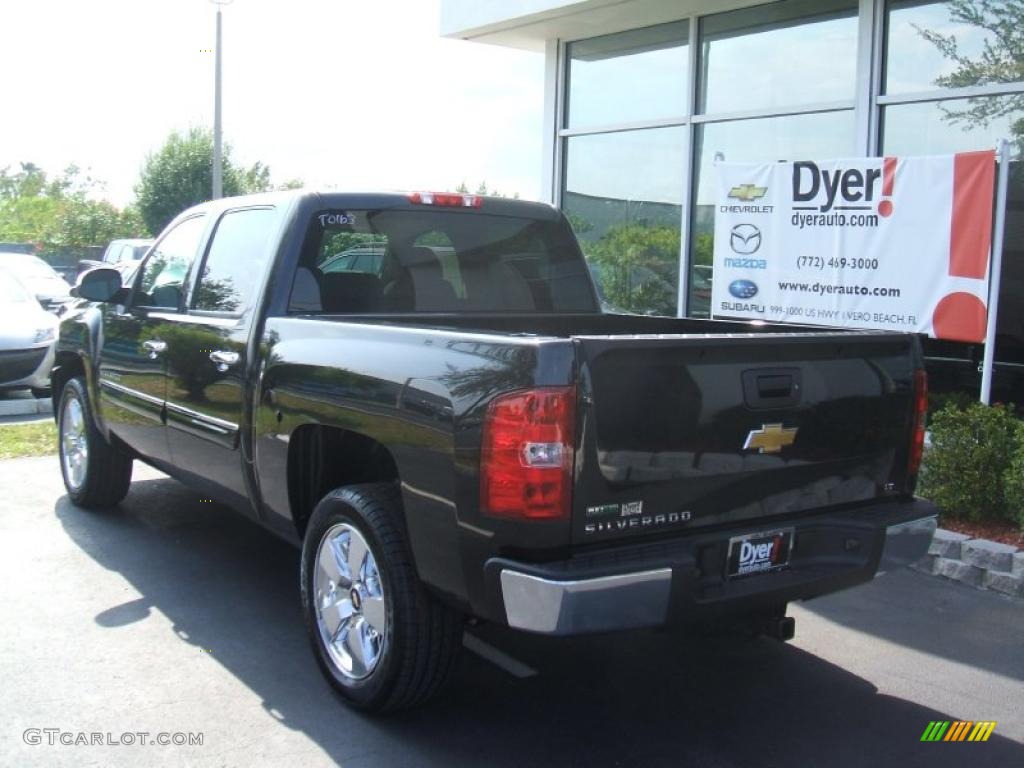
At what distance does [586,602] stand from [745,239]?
19.4 ft

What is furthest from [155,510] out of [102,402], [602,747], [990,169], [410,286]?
[990,169]

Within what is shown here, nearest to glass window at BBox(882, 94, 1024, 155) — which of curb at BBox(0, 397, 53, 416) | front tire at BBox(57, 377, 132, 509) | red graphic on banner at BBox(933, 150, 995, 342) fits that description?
red graphic on banner at BBox(933, 150, 995, 342)

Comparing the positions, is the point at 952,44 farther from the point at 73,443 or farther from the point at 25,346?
the point at 25,346

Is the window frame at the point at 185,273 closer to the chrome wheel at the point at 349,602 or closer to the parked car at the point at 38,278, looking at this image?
the chrome wheel at the point at 349,602

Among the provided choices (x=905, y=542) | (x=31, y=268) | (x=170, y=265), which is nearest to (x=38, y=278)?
(x=31, y=268)

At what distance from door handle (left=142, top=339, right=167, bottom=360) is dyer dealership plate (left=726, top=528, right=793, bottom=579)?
3229mm

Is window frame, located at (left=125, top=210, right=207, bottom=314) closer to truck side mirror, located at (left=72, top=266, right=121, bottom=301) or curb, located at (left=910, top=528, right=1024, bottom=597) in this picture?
truck side mirror, located at (left=72, top=266, right=121, bottom=301)

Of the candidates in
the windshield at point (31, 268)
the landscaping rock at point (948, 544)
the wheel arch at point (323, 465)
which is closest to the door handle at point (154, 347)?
the wheel arch at point (323, 465)

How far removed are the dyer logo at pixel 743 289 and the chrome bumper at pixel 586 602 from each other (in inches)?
221

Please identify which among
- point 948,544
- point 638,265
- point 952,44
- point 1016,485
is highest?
point 952,44

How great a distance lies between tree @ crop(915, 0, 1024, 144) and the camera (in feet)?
Answer: 27.5

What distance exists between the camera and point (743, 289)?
8609 mm

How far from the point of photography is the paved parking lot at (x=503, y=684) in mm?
3664

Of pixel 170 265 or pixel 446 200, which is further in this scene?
pixel 170 265
